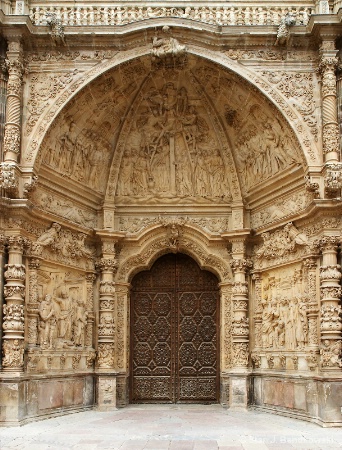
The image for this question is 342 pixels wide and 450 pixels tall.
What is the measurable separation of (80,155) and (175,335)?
13.8 feet

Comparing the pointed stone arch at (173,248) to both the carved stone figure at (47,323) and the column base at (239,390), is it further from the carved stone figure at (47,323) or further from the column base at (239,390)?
the column base at (239,390)

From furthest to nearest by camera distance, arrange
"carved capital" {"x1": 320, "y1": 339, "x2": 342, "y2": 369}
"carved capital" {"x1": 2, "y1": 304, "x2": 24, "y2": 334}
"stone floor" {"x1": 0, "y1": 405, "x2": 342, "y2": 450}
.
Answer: "carved capital" {"x1": 2, "y1": 304, "x2": 24, "y2": 334} < "carved capital" {"x1": 320, "y1": 339, "x2": 342, "y2": 369} < "stone floor" {"x1": 0, "y1": 405, "x2": 342, "y2": 450}

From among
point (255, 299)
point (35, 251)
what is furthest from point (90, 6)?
point (255, 299)

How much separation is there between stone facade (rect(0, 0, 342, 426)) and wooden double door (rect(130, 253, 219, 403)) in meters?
0.34

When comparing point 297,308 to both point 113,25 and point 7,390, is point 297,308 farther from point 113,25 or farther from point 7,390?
point 113,25

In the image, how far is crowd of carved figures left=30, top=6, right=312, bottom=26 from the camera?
11.9 m

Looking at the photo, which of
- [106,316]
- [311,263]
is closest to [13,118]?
[106,316]

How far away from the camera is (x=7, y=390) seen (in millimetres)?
10172

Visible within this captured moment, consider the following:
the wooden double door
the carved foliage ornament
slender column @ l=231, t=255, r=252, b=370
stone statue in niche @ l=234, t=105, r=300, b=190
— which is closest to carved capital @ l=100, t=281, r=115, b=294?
the wooden double door

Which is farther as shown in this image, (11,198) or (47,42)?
(47,42)

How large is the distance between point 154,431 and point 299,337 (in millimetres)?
3207

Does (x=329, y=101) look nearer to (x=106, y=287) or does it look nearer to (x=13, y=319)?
(x=106, y=287)

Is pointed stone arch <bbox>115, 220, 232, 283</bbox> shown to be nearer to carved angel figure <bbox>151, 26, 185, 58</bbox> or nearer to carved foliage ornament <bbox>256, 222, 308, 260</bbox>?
carved foliage ornament <bbox>256, 222, 308, 260</bbox>

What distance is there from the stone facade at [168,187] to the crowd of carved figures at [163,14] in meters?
0.03
